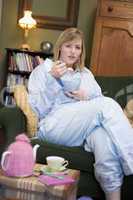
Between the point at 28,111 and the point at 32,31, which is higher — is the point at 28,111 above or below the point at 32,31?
below

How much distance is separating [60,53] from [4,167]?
1.11m

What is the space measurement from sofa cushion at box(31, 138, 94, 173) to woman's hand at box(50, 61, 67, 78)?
418 millimetres

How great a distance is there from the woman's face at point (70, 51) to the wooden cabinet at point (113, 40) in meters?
1.12

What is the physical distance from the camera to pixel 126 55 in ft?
12.2

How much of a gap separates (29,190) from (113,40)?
2.32 meters

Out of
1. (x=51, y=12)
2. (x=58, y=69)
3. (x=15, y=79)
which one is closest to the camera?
(x=58, y=69)

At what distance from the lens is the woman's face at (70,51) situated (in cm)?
259

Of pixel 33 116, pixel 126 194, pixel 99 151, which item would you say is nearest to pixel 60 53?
pixel 33 116

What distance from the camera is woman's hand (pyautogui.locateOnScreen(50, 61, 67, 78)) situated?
95.9 inches

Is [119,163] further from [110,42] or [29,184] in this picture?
[110,42]

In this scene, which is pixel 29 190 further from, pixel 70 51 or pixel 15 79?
pixel 15 79

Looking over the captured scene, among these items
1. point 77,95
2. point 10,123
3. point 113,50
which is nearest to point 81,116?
point 77,95

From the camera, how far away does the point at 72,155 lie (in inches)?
91.8

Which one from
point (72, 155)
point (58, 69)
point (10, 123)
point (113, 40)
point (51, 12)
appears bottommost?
point (72, 155)
